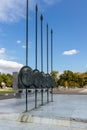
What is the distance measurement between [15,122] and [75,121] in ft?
5.99

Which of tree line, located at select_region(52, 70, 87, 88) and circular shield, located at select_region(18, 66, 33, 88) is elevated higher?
tree line, located at select_region(52, 70, 87, 88)

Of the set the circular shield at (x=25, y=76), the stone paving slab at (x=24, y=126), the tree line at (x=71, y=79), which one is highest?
the tree line at (x=71, y=79)

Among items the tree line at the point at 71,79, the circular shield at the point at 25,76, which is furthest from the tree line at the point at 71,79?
the circular shield at the point at 25,76

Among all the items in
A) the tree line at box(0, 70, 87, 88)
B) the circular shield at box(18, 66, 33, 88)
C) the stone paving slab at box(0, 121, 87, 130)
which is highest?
the tree line at box(0, 70, 87, 88)

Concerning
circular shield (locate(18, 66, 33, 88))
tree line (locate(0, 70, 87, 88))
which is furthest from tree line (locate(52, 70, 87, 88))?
circular shield (locate(18, 66, 33, 88))

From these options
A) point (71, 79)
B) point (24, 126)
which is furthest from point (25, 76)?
point (71, 79)

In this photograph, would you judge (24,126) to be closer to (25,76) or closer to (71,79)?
(25,76)

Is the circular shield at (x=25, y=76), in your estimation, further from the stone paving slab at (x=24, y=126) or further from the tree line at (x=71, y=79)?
the tree line at (x=71, y=79)

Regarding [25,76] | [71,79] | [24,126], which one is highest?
[71,79]

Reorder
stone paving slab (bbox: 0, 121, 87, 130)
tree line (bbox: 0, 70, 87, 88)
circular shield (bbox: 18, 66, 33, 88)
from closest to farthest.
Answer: stone paving slab (bbox: 0, 121, 87, 130) → circular shield (bbox: 18, 66, 33, 88) → tree line (bbox: 0, 70, 87, 88)

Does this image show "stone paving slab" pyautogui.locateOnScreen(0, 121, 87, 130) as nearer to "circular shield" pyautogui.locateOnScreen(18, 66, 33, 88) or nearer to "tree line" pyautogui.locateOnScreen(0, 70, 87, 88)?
"circular shield" pyautogui.locateOnScreen(18, 66, 33, 88)

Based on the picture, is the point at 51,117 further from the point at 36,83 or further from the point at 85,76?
the point at 85,76

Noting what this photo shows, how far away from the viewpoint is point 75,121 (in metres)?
8.95

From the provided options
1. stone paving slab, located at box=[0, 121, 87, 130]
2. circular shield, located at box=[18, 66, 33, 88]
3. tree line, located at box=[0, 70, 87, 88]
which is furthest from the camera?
tree line, located at box=[0, 70, 87, 88]
